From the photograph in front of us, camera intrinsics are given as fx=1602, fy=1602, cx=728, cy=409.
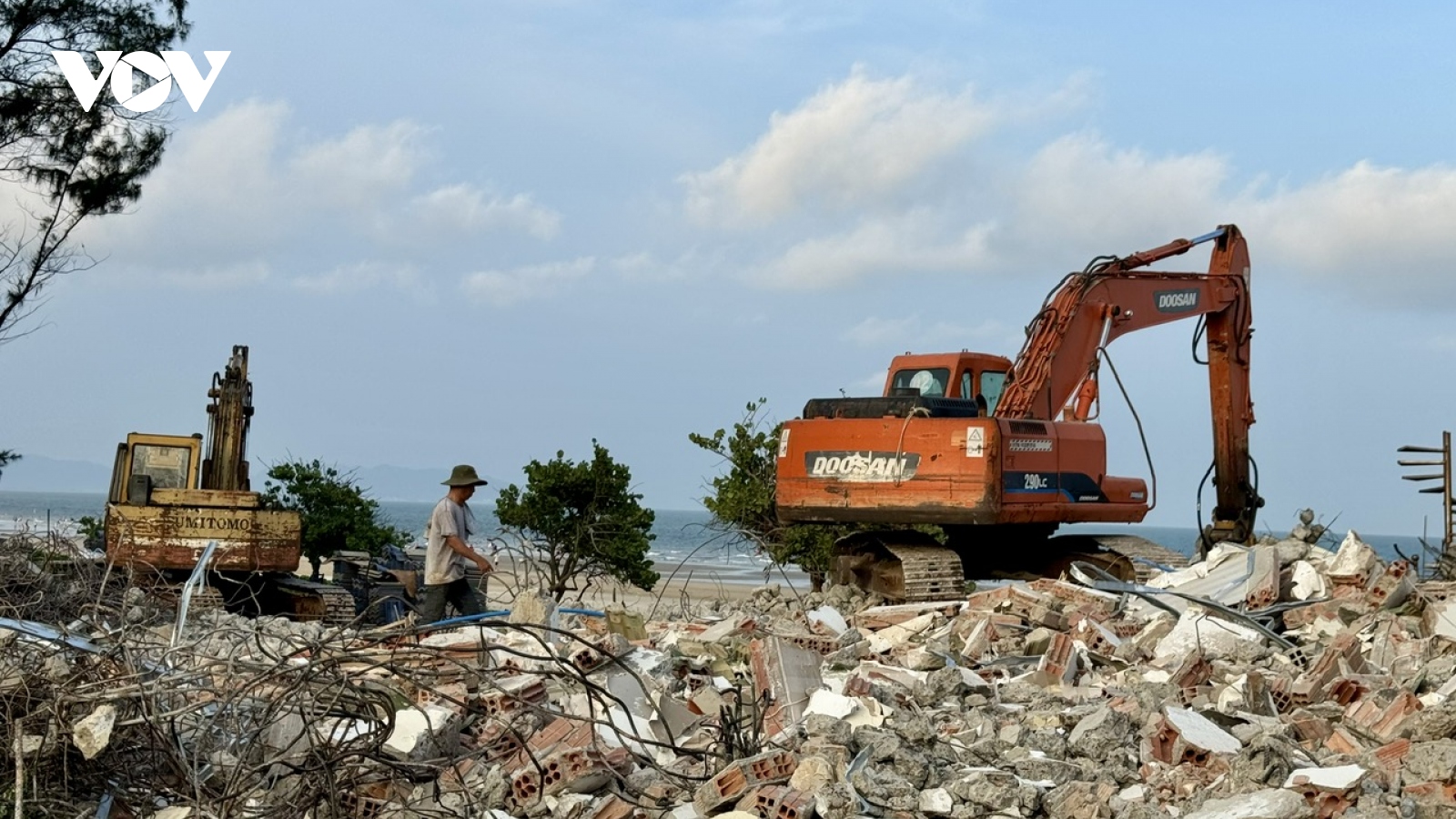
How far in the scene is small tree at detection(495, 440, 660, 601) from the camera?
1905 centimetres

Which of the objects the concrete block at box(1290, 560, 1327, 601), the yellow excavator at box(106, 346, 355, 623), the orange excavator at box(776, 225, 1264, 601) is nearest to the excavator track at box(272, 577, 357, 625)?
the yellow excavator at box(106, 346, 355, 623)

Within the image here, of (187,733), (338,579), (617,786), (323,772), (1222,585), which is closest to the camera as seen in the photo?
(323,772)

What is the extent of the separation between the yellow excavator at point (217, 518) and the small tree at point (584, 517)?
298 centimetres

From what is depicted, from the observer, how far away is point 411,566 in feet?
63.0

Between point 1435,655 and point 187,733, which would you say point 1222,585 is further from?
point 187,733

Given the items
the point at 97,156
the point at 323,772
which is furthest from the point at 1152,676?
the point at 97,156

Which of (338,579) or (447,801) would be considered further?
(338,579)

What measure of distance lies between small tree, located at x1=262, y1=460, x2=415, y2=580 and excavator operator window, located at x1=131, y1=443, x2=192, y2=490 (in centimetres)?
457

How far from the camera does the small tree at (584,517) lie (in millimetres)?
19047

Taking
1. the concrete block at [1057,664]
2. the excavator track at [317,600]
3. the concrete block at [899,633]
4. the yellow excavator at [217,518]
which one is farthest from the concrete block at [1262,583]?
the excavator track at [317,600]

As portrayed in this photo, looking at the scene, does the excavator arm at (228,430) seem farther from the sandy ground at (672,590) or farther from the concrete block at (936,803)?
the concrete block at (936,803)

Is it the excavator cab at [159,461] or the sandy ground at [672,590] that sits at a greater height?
the excavator cab at [159,461]

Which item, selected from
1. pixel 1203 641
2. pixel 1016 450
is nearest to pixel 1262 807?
pixel 1203 641

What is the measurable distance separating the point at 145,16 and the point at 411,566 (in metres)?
7.12
